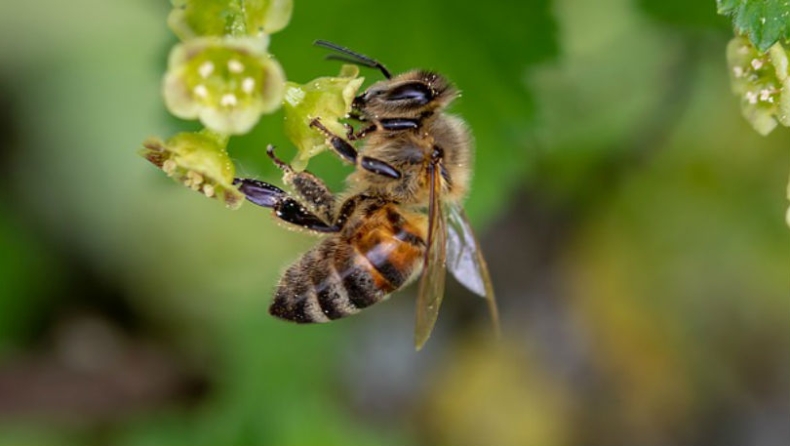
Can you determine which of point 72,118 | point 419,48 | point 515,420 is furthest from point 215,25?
point 515,420

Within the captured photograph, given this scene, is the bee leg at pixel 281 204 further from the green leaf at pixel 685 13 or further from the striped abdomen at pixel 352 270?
the green leaf at pixel 685 13

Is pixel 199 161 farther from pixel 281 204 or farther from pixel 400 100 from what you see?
pixel 400 100

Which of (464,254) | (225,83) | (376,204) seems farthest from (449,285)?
(225,83)

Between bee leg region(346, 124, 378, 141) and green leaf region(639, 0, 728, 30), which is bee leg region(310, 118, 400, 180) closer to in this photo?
bee leg region(346, 124, 378, 141)

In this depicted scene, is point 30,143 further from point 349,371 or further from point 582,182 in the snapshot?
point 582,182

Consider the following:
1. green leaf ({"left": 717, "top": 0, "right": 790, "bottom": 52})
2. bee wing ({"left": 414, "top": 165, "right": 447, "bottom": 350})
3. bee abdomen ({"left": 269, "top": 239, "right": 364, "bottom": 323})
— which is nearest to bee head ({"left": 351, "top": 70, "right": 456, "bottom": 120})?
bee wing ({"left": 414, "top": 165, "right": 447, "bottom": 350})

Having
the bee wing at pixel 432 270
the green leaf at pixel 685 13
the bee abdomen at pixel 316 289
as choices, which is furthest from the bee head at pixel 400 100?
the green leaf at pixel 685 13
